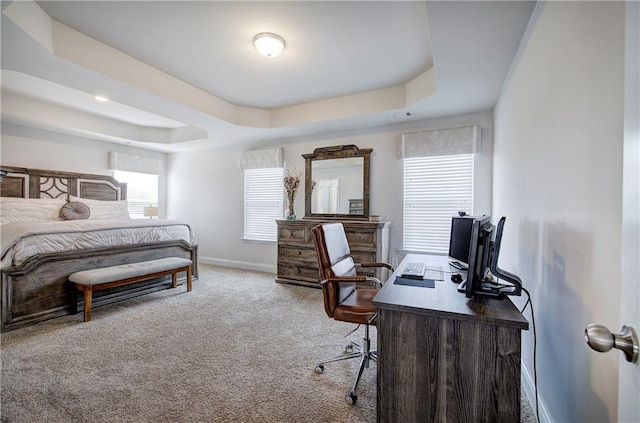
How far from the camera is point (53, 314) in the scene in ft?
9.48

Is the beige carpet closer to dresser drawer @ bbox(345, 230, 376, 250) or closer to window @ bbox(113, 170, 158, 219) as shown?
dresser drawer @ bbox(345, 230, 376, 250)

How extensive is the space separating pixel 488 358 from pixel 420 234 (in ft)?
9.62

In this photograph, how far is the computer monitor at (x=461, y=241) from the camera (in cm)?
210

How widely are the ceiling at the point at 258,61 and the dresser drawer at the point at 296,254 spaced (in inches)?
72.4

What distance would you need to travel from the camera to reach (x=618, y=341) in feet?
1.79

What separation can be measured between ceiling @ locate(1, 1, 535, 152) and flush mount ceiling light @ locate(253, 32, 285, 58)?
0.05 meters

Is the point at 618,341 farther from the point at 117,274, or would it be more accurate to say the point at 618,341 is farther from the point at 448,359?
the point at 117,274

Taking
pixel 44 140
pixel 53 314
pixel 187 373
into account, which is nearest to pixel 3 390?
pixel 187 373

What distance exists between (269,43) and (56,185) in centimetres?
455

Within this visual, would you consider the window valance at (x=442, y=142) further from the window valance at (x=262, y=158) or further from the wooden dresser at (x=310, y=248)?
the window valance at (x=262, y=158)

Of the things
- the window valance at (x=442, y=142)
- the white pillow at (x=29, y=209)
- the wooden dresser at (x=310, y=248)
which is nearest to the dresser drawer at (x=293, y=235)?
the wooden dresser at (x=310, y=248)

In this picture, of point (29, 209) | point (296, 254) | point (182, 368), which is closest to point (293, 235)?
point (296, 254)

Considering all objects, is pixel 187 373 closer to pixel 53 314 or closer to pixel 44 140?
pixel 53 314

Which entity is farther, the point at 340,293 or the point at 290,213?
the point at 290,213
